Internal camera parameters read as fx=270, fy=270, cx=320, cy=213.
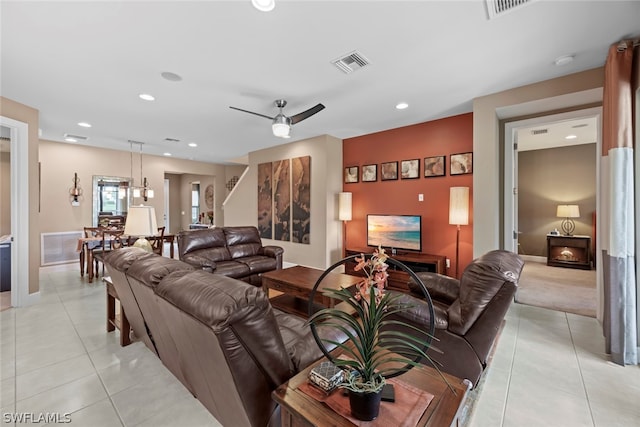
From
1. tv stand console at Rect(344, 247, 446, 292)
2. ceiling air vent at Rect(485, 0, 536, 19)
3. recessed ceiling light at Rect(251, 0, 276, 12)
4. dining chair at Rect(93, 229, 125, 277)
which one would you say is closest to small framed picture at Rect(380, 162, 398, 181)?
tv stand console at Rect(344, 247, 446, 292)

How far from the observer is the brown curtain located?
2225mm

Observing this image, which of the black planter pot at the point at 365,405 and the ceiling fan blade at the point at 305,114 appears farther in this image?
the ceiling fan blade at the point at 305,114

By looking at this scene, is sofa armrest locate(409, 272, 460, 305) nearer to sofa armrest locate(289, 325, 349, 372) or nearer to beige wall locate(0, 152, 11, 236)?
sofa armrest locate(289, 325, 349, 372)

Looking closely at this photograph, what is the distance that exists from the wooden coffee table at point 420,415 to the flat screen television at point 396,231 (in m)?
3.48

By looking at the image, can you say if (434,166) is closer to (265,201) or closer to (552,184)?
(265,201)

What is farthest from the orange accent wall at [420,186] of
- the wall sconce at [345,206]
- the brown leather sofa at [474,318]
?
the brown leather sofa at [474,318]

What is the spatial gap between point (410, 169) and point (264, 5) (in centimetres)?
349

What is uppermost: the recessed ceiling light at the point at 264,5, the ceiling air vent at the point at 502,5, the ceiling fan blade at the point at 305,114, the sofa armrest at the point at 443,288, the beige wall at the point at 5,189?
the ceiling air vent at the point at 502,5

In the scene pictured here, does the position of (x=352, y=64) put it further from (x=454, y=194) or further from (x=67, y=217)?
(x=67, y=217)

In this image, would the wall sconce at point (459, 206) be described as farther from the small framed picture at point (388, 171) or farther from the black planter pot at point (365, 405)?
the black planter pot at point (365, 405)

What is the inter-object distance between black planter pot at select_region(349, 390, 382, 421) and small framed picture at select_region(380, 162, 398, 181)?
171 inches

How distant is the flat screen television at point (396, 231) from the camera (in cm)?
446

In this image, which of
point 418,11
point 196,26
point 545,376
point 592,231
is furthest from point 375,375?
point 592,231

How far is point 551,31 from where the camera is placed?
2.20 meters
